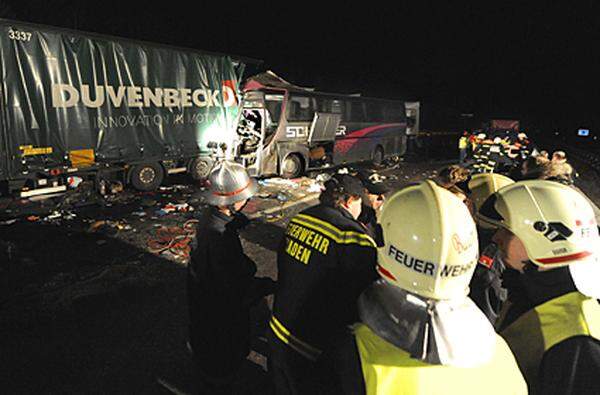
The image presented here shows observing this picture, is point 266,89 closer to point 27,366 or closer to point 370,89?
point 27,366

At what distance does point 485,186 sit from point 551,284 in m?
2.22

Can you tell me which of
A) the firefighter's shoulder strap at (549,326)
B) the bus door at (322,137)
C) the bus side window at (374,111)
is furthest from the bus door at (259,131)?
the firefighter's shoulder strap at (549,326)

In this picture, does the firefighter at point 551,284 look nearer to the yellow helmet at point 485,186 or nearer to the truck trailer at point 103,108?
the yellow helmet at point 485,186

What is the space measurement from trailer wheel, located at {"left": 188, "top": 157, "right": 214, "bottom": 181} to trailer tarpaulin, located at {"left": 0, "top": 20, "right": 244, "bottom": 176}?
1.22ft

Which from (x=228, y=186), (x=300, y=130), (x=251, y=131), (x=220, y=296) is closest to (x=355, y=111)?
(x=300, y=130)

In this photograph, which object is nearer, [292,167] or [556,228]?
[556,228]

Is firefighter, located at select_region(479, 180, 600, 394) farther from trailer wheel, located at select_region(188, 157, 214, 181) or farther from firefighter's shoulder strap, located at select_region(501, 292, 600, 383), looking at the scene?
trailer wheel, located at select_region(188, 157, 214, 181)

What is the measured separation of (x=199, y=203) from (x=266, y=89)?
4597mm

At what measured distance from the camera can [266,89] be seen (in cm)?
1173

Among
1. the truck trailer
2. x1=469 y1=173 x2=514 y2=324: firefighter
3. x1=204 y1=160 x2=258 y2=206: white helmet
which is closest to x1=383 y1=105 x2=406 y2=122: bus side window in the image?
the truck trailer

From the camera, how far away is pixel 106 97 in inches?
348

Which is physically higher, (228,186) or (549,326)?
(228,186)

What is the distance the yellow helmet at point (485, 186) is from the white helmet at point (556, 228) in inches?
68.6

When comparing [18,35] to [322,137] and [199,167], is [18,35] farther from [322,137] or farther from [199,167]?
[322,137]
